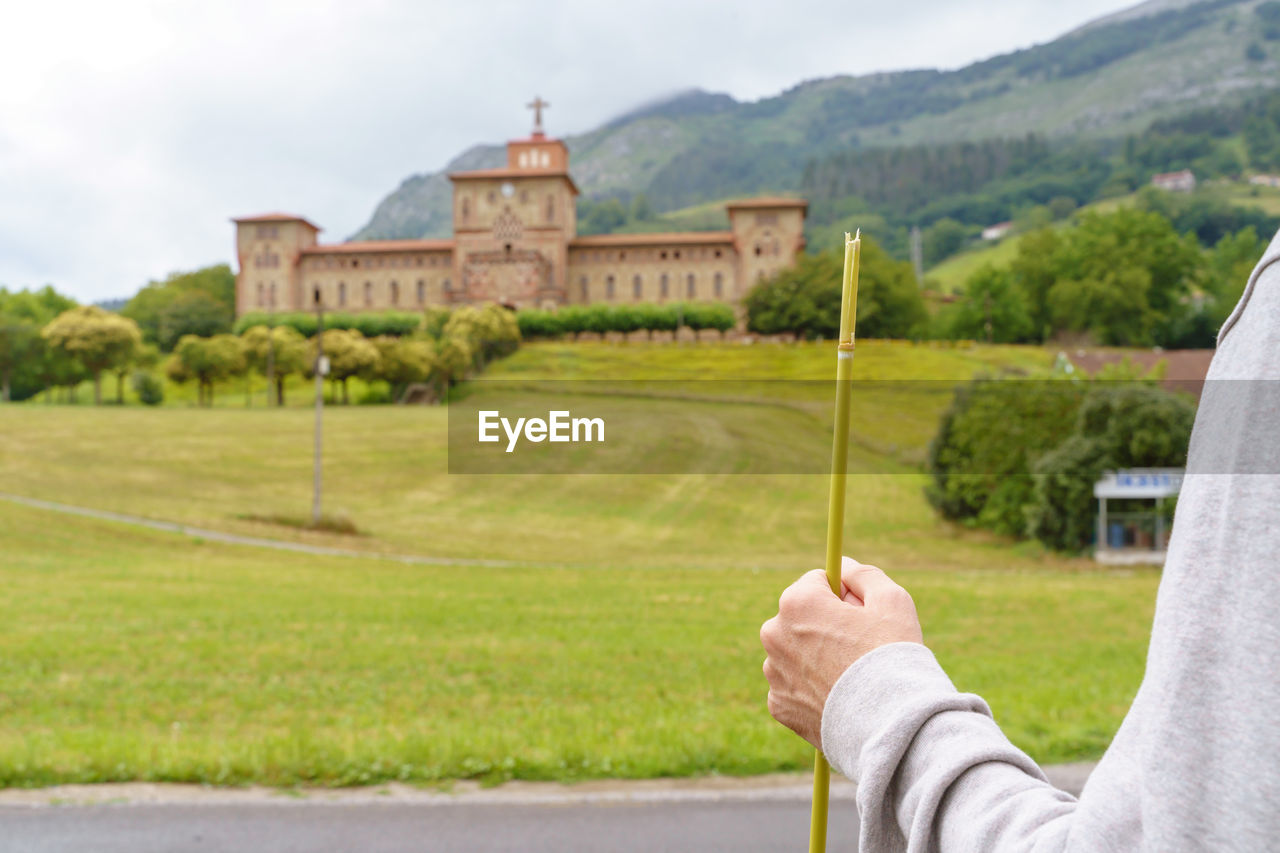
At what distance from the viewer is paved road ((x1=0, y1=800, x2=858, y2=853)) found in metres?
4.49

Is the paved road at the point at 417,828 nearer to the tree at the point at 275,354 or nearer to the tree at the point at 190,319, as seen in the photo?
the tree at the point at 275,354

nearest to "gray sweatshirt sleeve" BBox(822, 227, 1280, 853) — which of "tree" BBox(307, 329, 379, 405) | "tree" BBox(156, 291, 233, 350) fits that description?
"tree" BBox(307, 329, 379, 405)

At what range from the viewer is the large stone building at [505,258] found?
315 ft

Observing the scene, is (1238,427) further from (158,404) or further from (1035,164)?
(1035,164)

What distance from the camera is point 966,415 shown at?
1302 inches

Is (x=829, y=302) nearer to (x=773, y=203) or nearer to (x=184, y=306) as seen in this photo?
(x=773, y=203)

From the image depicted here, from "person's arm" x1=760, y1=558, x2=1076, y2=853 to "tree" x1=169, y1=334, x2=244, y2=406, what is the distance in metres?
71.5

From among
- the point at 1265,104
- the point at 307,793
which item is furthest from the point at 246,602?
the point at 1265,104

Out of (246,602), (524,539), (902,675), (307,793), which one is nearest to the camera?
(902,675)

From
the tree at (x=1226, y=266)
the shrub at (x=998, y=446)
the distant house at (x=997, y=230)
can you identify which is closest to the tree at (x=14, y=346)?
the shrub at (x=998, y=446)

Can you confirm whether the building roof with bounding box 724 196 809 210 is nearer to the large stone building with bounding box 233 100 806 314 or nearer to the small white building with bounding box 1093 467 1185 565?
the large stone building with bounding box 233 100 806 314

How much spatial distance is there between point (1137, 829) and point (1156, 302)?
99.9 meters

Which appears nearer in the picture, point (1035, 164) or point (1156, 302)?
point (1156, 302)

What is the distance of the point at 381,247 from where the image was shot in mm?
99125
